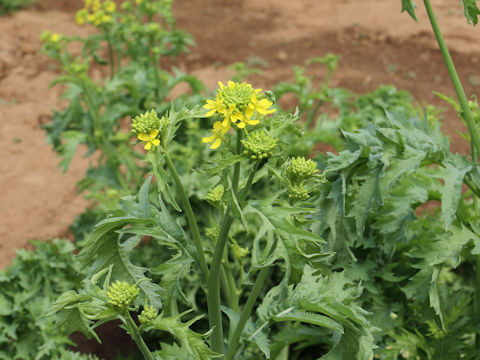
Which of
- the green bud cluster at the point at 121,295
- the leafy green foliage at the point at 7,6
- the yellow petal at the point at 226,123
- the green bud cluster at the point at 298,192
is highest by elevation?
the yellow petal at the point at 226,123

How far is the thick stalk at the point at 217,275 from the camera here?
5.98 ft

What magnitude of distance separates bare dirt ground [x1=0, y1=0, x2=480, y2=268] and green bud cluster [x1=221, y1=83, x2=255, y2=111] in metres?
3.53

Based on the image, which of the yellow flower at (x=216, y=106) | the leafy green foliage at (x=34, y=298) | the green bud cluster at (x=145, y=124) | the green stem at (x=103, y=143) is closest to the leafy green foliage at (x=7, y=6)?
the green stem at (x=103, y=143)

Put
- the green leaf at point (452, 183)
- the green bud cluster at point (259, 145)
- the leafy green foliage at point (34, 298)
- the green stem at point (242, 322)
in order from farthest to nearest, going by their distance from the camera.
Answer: the leafy green foliage at point (34, 298) → the green leaf at point (452, 183) → the green stem at point (242, 322) → the green bud cluster at point (259, 145)

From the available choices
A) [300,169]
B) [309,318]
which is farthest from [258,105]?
[309,318]

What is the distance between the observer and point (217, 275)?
2.06 metres

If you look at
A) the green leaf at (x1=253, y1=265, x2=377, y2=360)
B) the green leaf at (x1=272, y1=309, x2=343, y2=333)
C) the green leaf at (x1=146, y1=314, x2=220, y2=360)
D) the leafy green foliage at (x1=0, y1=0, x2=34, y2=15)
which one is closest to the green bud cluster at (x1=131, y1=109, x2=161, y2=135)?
the green leaf at (x1=146, y1=314, x2=220, y2=360)

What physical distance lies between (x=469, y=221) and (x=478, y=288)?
1.11ft

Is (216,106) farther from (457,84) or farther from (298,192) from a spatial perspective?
(457,84)

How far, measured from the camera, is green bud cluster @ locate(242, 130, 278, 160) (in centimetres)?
170

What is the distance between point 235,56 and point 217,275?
5.33 meters

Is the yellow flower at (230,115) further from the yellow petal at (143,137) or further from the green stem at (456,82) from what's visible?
the green stem at (456,82)

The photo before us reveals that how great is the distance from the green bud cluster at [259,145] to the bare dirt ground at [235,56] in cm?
355

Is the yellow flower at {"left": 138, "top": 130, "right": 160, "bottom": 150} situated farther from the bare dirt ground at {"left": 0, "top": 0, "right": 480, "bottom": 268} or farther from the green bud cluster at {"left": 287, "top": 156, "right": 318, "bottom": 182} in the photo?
the bare dirt ground at {"left": 0, "top": 0, "right": 480, "bottom": 268}
